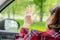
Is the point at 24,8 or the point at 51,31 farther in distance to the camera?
the point at 24,8

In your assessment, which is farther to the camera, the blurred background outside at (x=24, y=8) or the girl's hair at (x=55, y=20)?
the blurred background outside at (x=24, y=8)

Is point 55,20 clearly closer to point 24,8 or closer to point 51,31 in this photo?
point 51,31

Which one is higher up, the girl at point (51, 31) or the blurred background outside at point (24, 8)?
the blurred background outside at point (24, 8)

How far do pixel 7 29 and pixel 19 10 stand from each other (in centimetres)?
28

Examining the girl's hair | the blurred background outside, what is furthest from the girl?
the blurred background outside

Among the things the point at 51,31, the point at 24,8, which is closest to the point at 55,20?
the point at 51,31

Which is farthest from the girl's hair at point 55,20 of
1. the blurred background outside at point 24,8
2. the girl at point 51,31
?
the blurred background outside at point 24,8

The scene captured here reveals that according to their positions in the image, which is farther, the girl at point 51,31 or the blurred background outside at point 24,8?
the blurred background outside at point 24,8

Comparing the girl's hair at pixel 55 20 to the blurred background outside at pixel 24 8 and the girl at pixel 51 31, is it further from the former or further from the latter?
the blurred background outside at pixel 24 8

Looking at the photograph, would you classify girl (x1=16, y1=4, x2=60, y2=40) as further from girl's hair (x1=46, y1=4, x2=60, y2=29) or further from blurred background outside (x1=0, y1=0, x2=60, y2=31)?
blurred background outside (x1=0, y1=0, x2=60, y2=31)

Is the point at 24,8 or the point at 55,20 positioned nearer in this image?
the point at 55,20

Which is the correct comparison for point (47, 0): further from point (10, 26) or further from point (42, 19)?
point (10, 26)

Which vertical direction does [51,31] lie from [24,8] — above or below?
below

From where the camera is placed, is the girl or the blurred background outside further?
the blurred background outside
